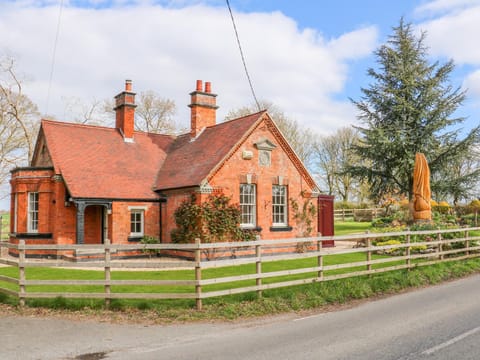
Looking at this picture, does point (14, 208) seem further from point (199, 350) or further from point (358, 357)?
point (358, 357)

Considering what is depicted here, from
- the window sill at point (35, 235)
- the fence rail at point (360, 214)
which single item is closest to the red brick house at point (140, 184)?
the window sill at point (35, 235)

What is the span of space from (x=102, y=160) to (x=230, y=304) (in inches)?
575

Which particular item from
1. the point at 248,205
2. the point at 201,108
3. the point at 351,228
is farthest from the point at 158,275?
the point at 351,228

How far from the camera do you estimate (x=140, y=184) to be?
837 inches

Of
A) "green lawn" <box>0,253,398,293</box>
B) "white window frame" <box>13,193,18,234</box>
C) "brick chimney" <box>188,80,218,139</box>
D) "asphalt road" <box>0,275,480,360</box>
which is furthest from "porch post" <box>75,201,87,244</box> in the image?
"asphalt road" <box>0,275,480,360</box>

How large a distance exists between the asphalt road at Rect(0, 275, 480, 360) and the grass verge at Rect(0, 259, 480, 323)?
49 centimetres

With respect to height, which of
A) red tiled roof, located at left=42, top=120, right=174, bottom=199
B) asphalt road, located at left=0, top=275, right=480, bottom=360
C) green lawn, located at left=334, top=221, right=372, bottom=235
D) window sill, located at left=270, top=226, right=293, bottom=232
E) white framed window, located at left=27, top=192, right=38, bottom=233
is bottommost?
asphalt road, located at left=0, top=275, right=480, bottom=360

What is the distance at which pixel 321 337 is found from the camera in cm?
701

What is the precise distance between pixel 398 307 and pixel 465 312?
1274 millimetres

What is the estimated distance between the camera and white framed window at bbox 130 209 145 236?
2051 cm

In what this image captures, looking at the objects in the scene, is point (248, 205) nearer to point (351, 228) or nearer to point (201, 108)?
point (201, 108)

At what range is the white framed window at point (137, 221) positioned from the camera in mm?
20514

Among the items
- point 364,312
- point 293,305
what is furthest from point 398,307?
point 293,305

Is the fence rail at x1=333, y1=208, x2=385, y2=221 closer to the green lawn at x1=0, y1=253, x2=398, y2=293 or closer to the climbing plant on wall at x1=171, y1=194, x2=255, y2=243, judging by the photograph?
the climbing plant on wall at x1=171, y1=194, x2=255, y2=243
